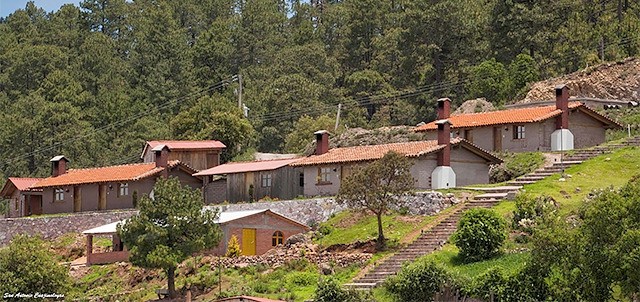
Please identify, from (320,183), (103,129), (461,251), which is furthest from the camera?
(103,129)

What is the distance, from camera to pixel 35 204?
81500 millimetres

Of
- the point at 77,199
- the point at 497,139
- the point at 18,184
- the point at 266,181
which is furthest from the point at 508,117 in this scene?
the point at 18,184

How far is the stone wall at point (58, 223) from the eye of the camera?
7181cm

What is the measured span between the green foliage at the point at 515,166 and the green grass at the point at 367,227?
28.1 feet

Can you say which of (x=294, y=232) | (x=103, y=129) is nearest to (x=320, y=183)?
(x=294, y=232)

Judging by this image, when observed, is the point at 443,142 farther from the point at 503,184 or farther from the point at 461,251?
the point at 461,251

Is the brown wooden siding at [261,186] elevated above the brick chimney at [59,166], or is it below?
below

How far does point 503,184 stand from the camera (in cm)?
6228

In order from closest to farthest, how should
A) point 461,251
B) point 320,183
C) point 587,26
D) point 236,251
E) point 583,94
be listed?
point 461,251 → point 236,251 → point 320,183 → point 583,94 → point 587,26

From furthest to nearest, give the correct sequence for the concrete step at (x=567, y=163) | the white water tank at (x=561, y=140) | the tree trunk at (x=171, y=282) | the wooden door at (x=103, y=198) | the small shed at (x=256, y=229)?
the wooden door at (x=103, y=198) < the white water tank at (x=561, y=140) < the concrete step at (x=567, y=163) < the small shed at (x=256, y=229) < the tree trunk at (x=171, y=282)

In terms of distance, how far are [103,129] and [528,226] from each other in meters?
63.9

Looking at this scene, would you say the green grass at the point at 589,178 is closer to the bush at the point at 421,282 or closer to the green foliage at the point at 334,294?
the bush at the point at 421,282

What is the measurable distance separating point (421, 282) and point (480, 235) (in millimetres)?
5237

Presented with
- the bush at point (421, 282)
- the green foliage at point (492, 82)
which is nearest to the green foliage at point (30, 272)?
the bush at point (421, 282)
